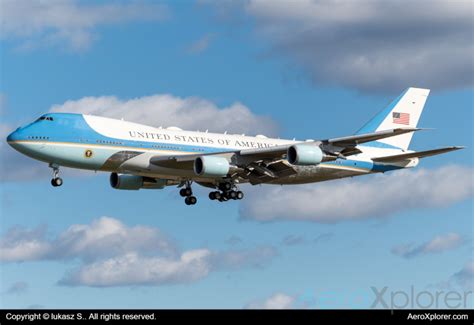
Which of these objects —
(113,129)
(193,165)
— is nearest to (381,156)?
(193,165)

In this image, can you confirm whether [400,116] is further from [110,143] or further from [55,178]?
[55,178]

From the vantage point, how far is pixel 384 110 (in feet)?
238

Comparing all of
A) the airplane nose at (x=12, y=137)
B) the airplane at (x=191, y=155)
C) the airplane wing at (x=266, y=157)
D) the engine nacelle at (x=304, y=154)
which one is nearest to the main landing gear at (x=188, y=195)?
the airplane at (x=191, y=155)

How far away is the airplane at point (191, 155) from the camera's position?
5853 centimetres

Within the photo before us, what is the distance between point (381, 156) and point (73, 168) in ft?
76.5

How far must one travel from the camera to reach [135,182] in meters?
67.6

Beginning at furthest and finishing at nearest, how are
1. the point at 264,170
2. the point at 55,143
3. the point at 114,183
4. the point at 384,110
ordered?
the point at 384,110, the point at 114,183, the point at 264,170, the point at 55,143

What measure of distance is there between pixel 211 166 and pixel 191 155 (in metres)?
2.00

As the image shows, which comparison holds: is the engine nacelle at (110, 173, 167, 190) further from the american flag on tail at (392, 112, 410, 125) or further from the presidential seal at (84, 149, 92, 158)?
the american flag on tail at (392, 112, 410, 125)

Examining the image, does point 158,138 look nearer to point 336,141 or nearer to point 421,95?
point 336,141

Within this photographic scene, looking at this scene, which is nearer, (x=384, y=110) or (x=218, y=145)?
(x=218, y=145)

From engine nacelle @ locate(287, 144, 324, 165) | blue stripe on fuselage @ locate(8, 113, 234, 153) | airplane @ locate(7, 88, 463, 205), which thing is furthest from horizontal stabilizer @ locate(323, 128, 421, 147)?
blue stripe on fuselage @ locate(8, 113, 234, 153)

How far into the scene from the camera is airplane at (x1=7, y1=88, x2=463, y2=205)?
192ft

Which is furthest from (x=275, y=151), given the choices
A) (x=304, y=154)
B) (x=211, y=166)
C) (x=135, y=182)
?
(x=135, y=182)
